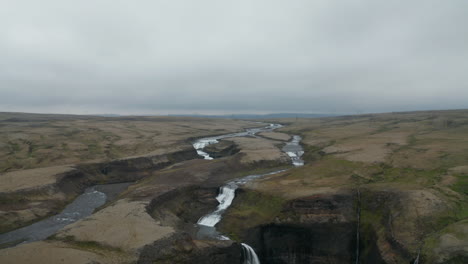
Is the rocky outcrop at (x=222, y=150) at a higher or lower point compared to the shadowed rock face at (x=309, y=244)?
higher

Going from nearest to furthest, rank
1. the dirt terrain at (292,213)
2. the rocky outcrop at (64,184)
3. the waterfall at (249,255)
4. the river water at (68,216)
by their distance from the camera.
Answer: the dirt terrain at (292,213) < the waterfall at (249,255) < the river water at (68,216) < the rocky outcrop at (64,184)

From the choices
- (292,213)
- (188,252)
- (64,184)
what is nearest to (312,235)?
(292,213)

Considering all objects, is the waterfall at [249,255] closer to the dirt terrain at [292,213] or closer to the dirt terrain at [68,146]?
the dirt terrain at [292,213]

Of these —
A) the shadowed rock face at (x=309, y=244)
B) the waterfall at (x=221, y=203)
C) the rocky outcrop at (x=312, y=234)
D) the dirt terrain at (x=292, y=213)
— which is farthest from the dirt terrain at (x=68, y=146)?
the shadowed rock face at (x=309, y=244)

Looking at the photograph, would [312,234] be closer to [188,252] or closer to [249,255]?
[249,255]

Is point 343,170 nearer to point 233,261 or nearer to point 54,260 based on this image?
point 233,261
